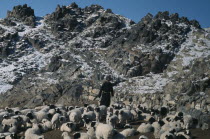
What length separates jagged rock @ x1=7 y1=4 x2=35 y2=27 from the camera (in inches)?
2756

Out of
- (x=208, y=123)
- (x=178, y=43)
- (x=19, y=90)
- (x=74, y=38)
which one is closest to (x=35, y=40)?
(x=74, y=38)

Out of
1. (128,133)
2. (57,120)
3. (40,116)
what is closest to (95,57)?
(40,116)

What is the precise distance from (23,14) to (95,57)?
1258 inches

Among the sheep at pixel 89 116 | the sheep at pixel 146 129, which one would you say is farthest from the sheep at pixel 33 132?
the sheep at pixel 146 129

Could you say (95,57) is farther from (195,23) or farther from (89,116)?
(89,116)

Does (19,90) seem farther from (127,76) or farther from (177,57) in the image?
(177,57)

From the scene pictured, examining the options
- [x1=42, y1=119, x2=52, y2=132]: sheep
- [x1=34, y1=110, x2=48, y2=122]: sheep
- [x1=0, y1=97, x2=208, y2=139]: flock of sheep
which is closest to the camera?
[x1=0, y1=97, x2=208, y2=139]: flock of sheep

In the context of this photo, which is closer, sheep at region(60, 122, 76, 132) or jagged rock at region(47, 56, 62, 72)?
sheep at region(60, 122, 76, 132)

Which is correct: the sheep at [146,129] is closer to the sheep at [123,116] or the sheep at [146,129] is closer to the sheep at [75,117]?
the sheep at [123,116]

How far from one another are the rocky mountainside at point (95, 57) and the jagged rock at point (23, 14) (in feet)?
2.37

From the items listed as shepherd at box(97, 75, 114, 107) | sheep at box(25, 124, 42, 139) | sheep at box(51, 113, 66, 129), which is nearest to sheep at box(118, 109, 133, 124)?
shepherd at box(97, 75, 114, 107)

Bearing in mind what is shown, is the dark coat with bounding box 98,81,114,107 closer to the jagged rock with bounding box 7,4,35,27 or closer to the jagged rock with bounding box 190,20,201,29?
the jagged rock with bounding box 190,20,201,29

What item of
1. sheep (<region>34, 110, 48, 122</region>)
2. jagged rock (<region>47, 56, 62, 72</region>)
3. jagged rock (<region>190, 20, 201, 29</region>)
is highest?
jagged rock (<region>190, 20, 201, 29</region>)

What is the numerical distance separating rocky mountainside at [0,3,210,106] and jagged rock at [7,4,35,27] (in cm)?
72
